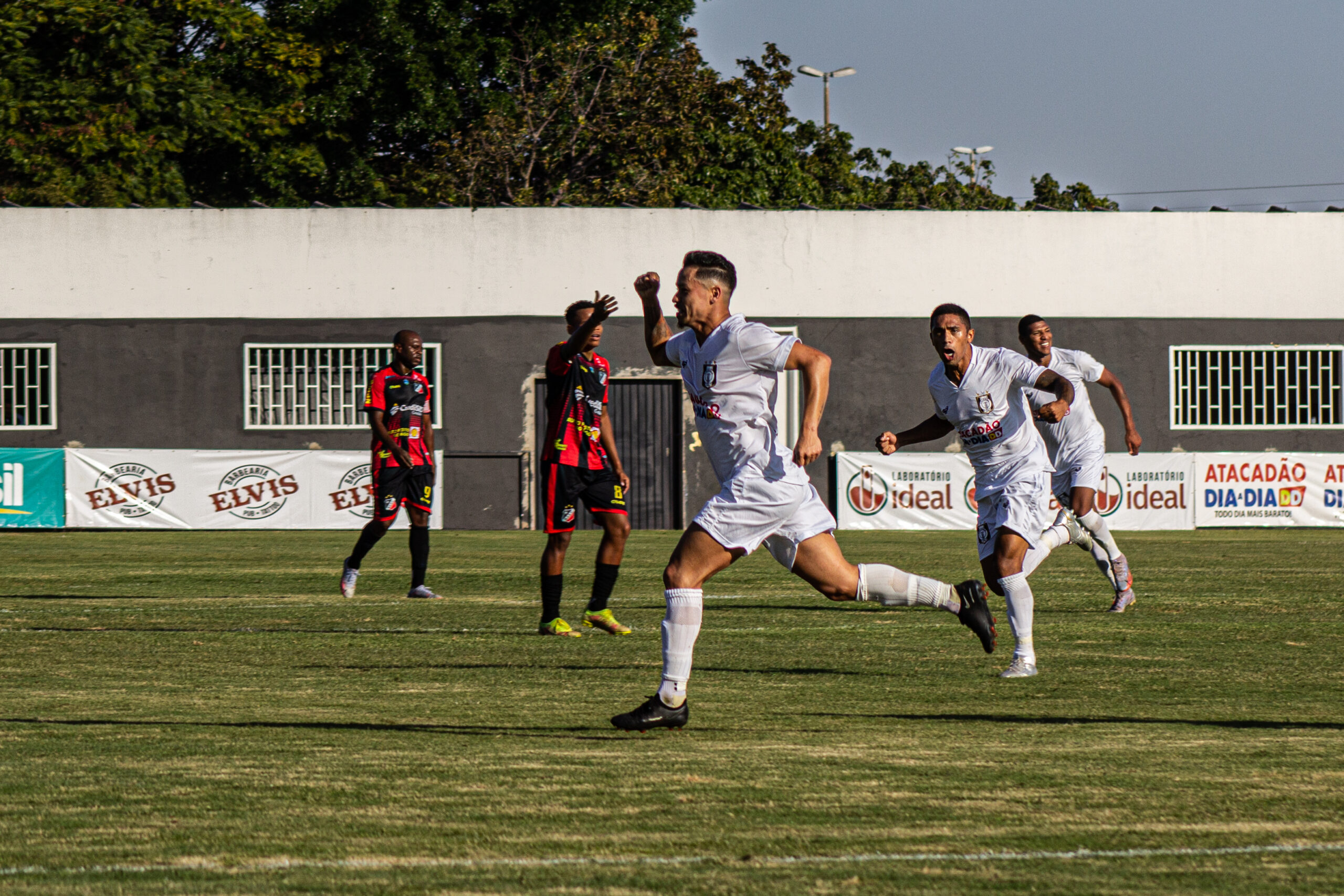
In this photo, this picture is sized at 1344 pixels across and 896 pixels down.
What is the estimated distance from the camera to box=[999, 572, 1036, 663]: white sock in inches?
345

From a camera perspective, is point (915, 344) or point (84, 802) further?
point (915, 344)

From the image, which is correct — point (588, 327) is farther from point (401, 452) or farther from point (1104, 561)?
point (1104, 561)

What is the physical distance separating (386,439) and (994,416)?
5703 mm

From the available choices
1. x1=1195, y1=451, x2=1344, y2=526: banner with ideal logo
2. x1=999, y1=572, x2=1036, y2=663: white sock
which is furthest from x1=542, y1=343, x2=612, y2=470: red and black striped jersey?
x1=1195, y1=451, x2=1344, y2=526: banner with ideal logo

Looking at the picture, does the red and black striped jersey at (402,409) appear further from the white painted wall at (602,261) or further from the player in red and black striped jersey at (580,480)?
the white painted wall at (602,261)

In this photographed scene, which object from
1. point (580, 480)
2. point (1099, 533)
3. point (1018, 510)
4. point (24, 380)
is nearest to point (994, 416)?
point (1018, 510)

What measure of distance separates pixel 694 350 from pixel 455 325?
77.5 ft

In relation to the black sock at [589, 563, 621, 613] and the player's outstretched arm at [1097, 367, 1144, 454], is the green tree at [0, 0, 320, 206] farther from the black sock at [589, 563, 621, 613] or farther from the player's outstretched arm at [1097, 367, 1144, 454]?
the black sock at [589, 563, 621, 613]

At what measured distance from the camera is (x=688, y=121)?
43.0 m

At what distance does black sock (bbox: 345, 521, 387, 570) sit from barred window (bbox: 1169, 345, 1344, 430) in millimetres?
A: 21520

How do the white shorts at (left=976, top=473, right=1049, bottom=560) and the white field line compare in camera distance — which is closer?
the white field line

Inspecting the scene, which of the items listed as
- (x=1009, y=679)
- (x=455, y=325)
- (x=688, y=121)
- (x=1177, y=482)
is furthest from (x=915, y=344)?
(x=1009, y=679)

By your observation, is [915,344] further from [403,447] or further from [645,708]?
[645,708]

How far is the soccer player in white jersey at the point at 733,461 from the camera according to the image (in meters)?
6.93
